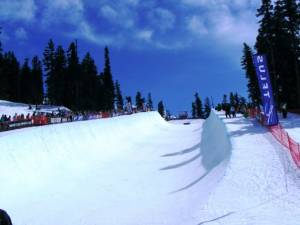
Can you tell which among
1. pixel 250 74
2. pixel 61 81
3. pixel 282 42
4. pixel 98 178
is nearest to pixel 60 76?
pixel 61 81

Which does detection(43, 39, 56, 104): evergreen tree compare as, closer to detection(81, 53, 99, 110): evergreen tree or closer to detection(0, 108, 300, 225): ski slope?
detection(81, 53, 99, 110): evergreen tree

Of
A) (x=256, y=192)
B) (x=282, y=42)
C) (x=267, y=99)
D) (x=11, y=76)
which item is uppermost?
(x=11, y=76)

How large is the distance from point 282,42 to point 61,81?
2165 inches

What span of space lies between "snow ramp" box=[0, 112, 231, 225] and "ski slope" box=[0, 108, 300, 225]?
46 mm

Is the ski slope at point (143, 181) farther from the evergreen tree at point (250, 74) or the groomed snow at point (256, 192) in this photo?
the evergreen tree at point (250, 74)

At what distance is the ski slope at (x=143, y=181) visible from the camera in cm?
1177

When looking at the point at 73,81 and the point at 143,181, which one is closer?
the point at 143,181

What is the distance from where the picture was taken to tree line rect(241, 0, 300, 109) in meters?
39.8

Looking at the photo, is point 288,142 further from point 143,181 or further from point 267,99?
point 143,181

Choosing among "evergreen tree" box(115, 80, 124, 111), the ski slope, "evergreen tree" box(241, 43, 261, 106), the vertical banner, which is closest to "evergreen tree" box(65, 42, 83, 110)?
"evergreen tree" box(241, 43, 261, 106)

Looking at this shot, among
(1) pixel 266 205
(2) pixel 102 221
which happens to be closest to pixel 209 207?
(1) pixel 266 205

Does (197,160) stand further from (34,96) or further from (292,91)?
(34,96)

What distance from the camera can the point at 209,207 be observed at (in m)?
11.8

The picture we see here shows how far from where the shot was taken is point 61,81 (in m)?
85.9
